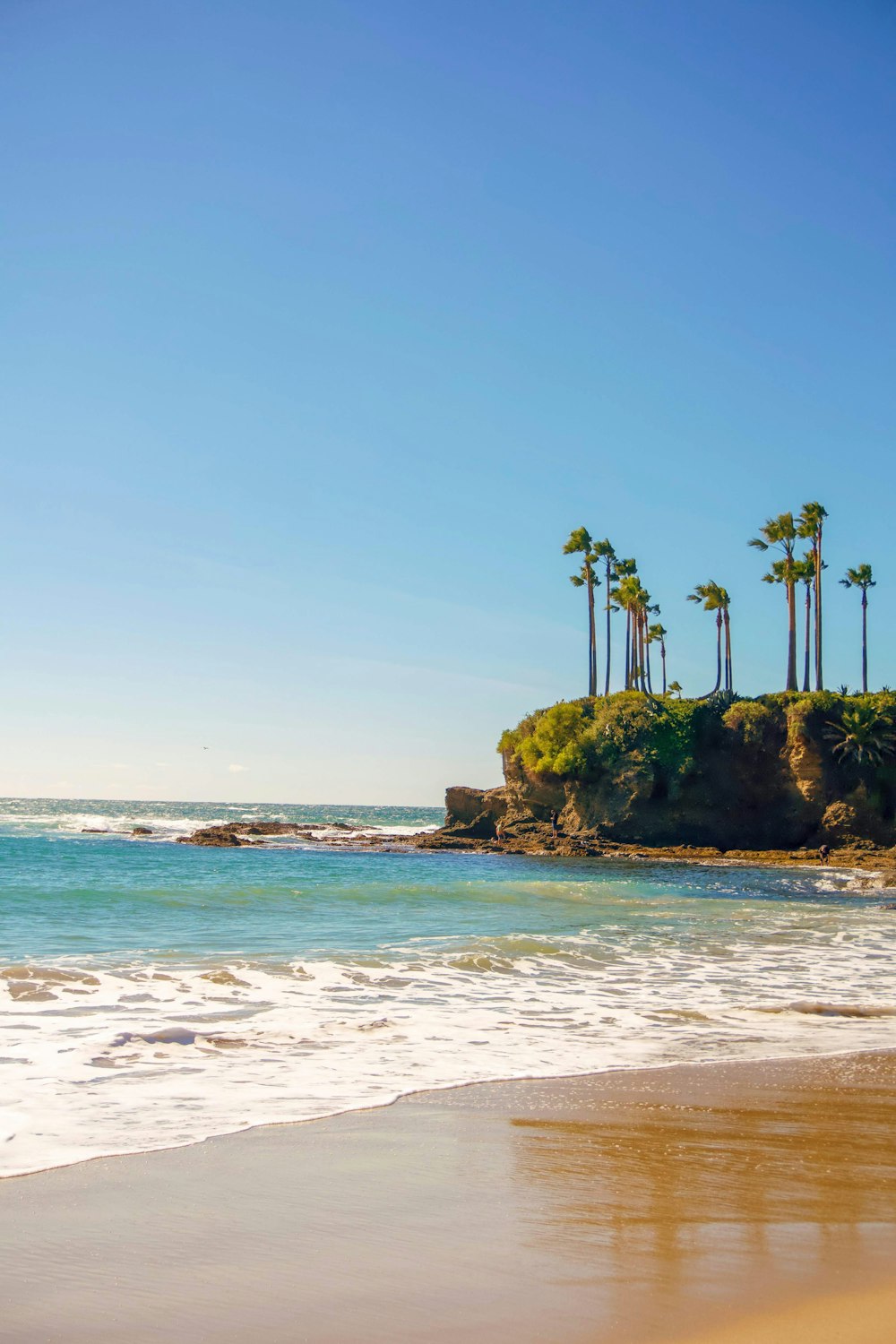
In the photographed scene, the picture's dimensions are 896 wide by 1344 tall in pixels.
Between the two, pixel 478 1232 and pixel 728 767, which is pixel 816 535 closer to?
pixel 728 767

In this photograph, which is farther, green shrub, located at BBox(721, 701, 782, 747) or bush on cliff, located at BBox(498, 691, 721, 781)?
bush on cliff, located at BBox(498, 691, 721, 781)

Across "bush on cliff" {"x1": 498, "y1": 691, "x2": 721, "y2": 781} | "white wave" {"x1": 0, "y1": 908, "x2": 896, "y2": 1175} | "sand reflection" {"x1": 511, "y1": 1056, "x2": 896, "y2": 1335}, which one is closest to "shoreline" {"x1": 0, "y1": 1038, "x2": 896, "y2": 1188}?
"white wave" {"x1": 0, "y1": 908, "x2": 896, "y2": 1175}

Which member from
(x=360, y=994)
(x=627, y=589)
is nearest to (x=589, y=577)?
(x=627, y=589)

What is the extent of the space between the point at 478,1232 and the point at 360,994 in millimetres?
7803

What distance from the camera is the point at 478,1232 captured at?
16.4 ft

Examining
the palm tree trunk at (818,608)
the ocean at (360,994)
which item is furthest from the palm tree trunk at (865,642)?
the ocean at (360,994)

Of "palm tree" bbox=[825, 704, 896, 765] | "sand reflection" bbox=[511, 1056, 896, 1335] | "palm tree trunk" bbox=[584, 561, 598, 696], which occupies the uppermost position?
"palm tree trunk" bbox=[584, 561, 598, 696]

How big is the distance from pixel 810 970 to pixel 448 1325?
517 inches

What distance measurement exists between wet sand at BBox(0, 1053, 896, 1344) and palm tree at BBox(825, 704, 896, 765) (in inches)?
1642

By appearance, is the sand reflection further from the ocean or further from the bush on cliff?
the bush on cliff

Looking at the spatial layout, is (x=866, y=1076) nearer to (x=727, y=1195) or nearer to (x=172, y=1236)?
(x=727, y=1195)

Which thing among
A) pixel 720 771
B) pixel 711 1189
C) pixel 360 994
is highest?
pixel 720 771

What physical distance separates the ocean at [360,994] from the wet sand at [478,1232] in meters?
1.07

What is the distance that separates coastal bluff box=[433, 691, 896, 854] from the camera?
46.4 meters
